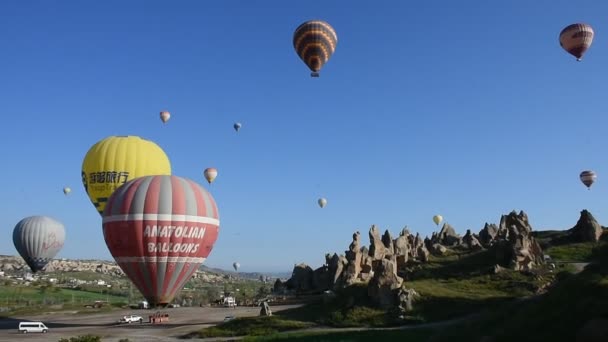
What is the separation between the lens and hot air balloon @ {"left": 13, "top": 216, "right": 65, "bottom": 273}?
90188 millimetres

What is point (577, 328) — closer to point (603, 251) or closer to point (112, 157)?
point (603, 251)

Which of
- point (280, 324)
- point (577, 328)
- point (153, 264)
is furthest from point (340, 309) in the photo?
point (577, 328)

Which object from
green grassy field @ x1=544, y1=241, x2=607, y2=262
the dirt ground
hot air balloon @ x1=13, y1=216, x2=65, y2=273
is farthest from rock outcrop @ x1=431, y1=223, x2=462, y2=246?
hot air balloon @ x1=13, y1=216, x2=65, y2=273

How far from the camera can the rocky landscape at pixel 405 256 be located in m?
57.7

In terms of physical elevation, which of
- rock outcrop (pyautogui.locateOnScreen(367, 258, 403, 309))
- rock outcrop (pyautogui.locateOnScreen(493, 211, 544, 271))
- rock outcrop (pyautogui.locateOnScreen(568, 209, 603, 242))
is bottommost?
rock outcrop (pyautogui.locateOnScreen(367, 258, 403, 309))

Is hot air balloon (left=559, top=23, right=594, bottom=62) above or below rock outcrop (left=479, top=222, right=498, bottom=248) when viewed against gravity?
above

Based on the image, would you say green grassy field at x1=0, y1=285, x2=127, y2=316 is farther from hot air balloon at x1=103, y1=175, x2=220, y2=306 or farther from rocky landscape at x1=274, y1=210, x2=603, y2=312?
hot air balloon at x1=103, y1=175, x2=220, y2=306

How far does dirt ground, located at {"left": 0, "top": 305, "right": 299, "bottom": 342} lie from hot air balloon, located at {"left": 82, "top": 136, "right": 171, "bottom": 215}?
13.9 m

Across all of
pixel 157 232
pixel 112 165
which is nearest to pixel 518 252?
pixel 157 232

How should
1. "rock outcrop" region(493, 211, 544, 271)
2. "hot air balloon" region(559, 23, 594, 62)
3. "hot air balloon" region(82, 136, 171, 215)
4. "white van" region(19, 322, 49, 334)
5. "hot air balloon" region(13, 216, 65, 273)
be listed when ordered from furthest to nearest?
"hot air balloon" region(13, 216, 65, 273)
"rock outcrop" region(493, 211, 544, 271)
"hot air balloon" region(559, 23, 594, 62)
"white van" region(19, 322, 49, 334)
"hot air balloon" region(82, 136, 171, 215)

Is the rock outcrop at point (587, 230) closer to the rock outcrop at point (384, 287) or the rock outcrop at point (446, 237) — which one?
the rock outcrop at point (446, 237)

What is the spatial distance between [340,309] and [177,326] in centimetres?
1952

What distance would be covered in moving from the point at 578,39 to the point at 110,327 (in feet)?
214

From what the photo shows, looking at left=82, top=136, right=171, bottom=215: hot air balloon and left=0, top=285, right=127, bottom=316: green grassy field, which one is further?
left=0, top=285, right=127, bottom=316: green grassy field
